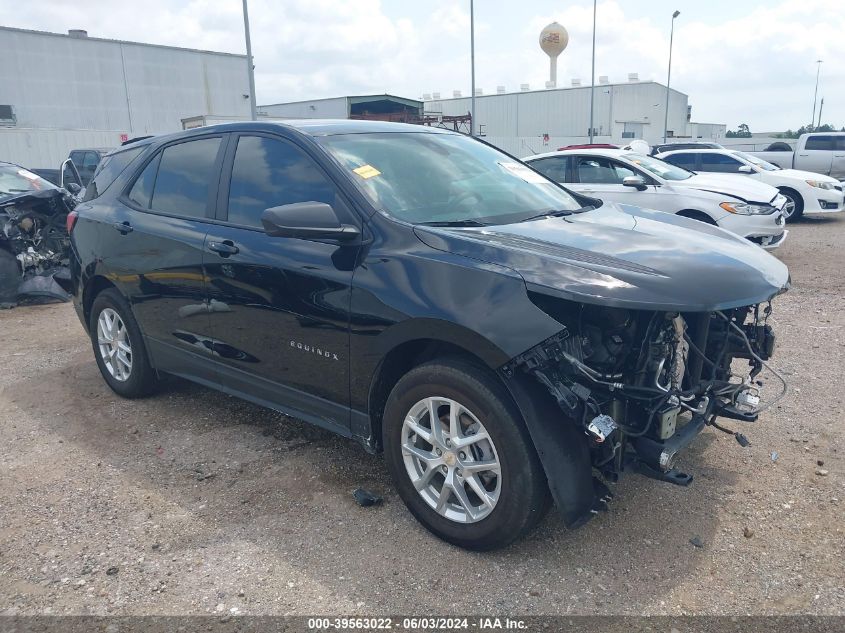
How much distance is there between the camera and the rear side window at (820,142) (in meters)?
20.2

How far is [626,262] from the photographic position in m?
2.69

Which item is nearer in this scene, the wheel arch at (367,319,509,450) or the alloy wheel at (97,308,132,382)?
the wheel arch at (367,319,509,450)

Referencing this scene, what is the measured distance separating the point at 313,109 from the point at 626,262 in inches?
1927

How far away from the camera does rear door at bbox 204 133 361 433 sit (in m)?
3.23

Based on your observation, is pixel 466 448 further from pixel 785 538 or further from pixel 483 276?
pixel 785 538

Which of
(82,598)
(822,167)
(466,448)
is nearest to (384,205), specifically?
(466,448)

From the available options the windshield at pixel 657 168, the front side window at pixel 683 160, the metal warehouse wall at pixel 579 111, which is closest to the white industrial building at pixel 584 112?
the metal warehouse wall at pixel 579 111

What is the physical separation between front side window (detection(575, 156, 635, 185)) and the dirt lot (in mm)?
5580

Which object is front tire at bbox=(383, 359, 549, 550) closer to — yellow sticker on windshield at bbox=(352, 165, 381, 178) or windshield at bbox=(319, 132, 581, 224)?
windshield at bbox=(319, 132, 581, 224)

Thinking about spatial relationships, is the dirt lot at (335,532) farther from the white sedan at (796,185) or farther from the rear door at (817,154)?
the rear door at (817,154)

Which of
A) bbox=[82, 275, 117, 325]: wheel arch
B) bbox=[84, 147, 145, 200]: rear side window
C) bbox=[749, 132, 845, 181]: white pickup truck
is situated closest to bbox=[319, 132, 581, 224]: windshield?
bbox=[84, 147, 145, 200]: rear side window

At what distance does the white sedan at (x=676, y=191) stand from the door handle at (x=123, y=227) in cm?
555

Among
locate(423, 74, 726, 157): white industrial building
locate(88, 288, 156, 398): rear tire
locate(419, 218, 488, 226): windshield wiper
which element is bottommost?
locate(88, 288, 156, 398): rear tire

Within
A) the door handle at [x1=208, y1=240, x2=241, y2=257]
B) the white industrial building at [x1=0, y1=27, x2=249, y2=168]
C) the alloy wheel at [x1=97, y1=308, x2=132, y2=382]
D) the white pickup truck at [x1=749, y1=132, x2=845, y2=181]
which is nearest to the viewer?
the door handle at [x1=208, y1=240, x2=241, y2=257]
